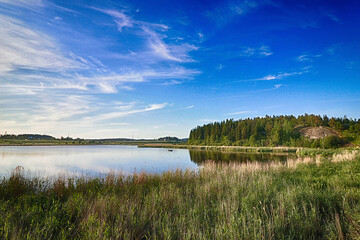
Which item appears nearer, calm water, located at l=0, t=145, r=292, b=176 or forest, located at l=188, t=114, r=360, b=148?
calm water, located at l=0, t=145, r=292, b=176

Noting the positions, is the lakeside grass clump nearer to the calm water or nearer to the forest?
the calm water

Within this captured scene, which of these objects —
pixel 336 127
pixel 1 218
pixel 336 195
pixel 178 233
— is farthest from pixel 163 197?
pixel 336 127

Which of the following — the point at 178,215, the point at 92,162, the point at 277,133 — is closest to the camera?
the point at 178,215

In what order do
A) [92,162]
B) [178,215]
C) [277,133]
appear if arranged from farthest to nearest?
1. [277,133]
2. [92,162]
3. [178,215]

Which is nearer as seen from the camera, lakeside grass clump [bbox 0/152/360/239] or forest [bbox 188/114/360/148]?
lakeside grass clump [bbox 0/152/360/239]

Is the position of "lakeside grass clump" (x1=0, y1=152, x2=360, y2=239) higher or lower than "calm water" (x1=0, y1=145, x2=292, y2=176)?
higher

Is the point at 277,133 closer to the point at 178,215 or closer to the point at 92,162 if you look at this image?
the point at 92,162

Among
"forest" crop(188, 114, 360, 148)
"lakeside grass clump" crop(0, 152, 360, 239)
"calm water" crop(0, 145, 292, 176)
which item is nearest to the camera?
"lakeside grass clump" crop(0, 152, 360, 239)

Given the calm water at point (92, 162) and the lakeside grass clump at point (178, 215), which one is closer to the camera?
the lakeside grass clump at point (178, 215)

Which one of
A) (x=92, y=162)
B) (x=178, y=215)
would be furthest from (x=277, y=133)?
(x=178, y=215)

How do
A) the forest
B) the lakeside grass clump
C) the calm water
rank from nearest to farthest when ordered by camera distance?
the lakeside grass clump < the calm water < the forest

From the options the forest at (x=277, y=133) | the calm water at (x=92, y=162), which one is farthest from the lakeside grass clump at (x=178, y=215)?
the forest at (x=277, y=133)

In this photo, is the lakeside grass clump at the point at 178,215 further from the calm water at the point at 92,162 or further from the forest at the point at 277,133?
the forest at the point at 277,133

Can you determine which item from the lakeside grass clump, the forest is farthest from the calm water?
the forest
